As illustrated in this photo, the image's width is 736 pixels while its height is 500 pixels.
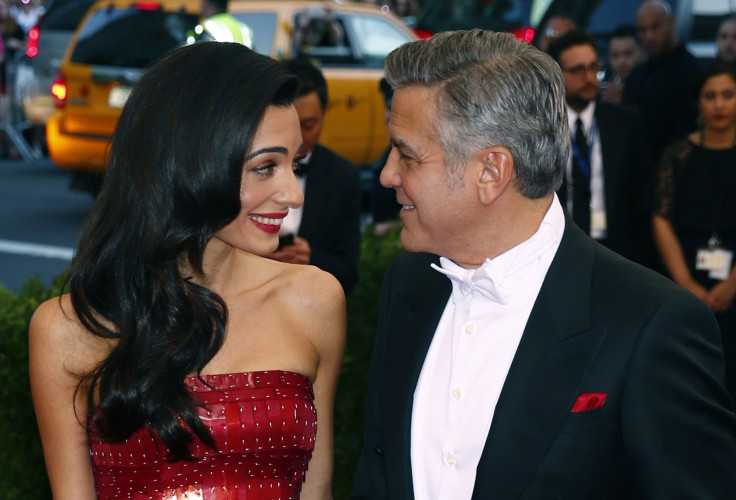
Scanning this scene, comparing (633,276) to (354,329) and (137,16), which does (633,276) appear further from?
(137,16)

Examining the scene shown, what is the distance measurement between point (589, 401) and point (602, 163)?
170 inches

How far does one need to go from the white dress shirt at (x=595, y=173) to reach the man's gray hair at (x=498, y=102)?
3.93m

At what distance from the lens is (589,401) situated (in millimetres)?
2627

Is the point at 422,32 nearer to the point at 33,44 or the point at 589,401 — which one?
the point at 33,44

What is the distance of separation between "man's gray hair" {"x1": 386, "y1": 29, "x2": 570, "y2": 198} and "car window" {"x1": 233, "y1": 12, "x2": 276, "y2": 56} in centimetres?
983

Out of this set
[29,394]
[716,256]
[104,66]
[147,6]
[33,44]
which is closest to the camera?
[29,394]

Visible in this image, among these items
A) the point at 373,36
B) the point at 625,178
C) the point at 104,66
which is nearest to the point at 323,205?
the point at 625,178

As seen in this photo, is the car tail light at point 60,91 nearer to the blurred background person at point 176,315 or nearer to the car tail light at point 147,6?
the car tail light at point 147,6

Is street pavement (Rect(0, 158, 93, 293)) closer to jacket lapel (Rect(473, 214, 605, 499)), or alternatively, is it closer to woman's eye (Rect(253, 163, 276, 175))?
woman's eye (Rect(253, 163, 276, 175))

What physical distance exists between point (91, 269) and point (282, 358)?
682 millimetres

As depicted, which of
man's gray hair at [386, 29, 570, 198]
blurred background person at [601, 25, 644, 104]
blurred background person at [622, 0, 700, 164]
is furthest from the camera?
blurred background person at [601, 25, 644, 104]

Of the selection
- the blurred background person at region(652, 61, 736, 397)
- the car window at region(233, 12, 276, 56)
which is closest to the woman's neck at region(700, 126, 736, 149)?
the blurred background person at region(652, 61, 736, 397)

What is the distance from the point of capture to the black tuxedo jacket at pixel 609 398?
2545 millimetres

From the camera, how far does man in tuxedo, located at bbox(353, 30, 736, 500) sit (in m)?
2.57
